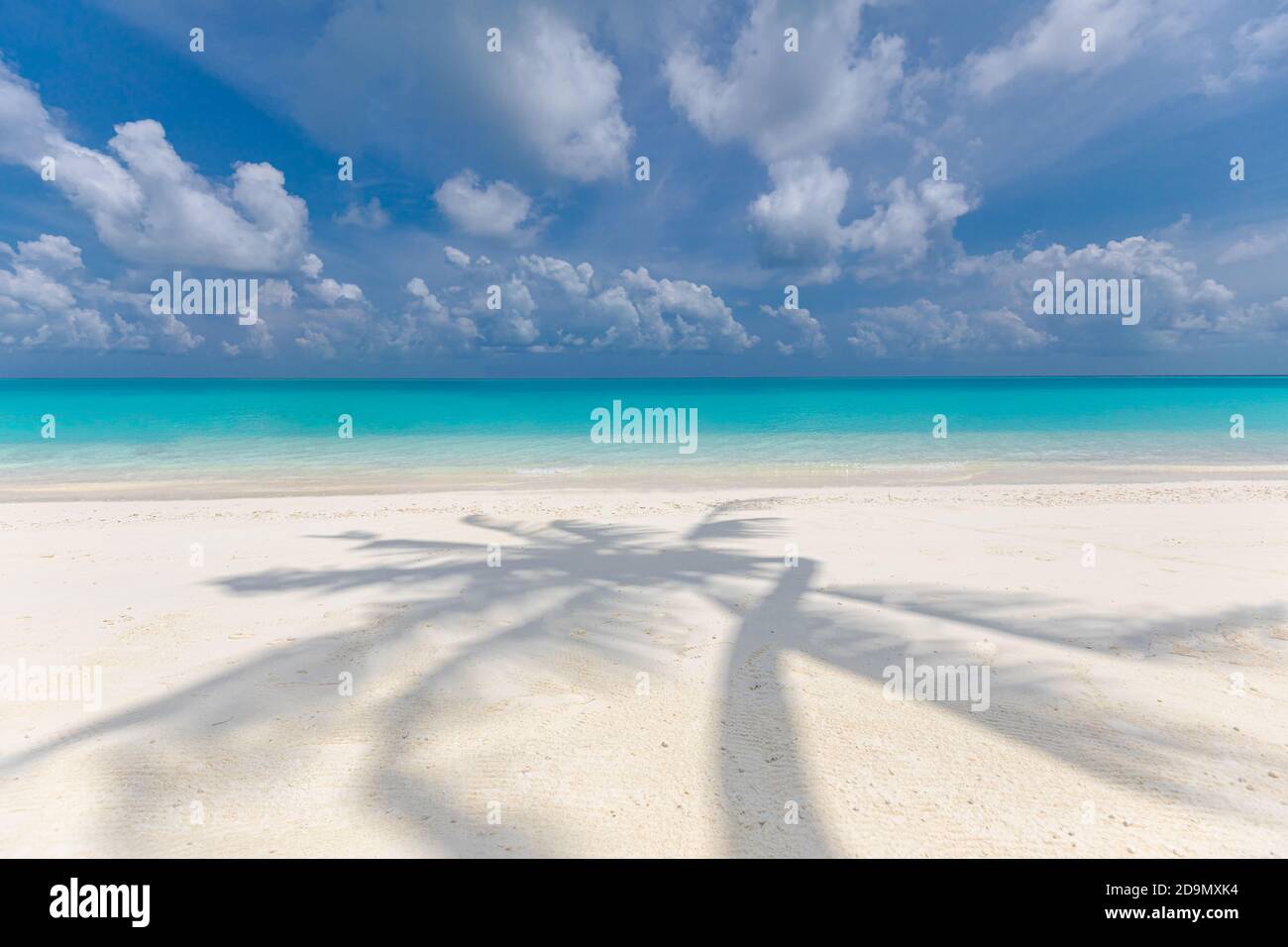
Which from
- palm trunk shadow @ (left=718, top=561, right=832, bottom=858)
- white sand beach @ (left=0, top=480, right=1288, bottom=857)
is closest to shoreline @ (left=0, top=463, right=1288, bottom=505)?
white sand beach @ (left=0, top=480, right=1288, bottom=857)

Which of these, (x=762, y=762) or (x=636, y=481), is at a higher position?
(x=636, y=481)

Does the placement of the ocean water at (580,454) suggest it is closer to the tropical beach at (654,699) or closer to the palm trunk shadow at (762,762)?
the tropical beach at (654,699)

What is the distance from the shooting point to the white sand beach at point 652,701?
2998mm

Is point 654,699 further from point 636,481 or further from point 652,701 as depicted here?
point 636,481

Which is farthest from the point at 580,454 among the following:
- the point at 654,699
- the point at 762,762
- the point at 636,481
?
the point at 762,762

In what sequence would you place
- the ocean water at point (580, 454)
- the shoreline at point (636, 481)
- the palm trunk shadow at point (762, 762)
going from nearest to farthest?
the palm trunk shadow at point (762, 762), the shoreline at point (636, 481), the ocean water at point (580, 454)

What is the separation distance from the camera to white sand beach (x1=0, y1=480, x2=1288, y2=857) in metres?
3.00

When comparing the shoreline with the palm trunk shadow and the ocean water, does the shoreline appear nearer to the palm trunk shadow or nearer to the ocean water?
the ocean water

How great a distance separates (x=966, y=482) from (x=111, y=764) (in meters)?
18.4

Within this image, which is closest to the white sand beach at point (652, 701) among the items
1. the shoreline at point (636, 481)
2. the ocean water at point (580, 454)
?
the shoreline at point (636, 481)

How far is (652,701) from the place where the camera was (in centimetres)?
431

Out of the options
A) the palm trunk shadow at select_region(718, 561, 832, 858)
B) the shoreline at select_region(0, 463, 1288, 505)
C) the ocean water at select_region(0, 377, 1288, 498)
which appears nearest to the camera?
the palm trunk shadow at select_region(718, 561, 832, 858)

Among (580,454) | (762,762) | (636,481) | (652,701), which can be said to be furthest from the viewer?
(580,454)
